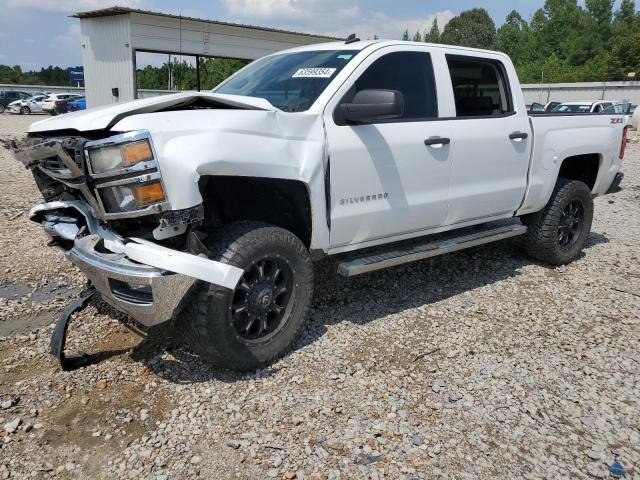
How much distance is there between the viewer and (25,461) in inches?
106

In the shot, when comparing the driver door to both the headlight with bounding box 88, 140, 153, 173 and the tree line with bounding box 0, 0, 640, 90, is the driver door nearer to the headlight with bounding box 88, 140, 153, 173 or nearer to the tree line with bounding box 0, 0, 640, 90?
the headlight with bounding box 88, 140, 153, 173

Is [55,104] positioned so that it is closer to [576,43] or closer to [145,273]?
[145,273]

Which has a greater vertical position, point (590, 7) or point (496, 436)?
point (590, 7)

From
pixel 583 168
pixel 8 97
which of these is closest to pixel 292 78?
pixel 583 168

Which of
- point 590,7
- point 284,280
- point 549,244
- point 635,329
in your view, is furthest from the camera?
point 590,7

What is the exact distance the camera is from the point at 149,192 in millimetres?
2906

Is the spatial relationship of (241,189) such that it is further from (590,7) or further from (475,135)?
(590,7)

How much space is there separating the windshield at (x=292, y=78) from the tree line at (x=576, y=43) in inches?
2070

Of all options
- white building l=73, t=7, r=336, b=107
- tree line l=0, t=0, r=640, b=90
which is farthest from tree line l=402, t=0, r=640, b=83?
white building l=73, t=7, r=336, b=107

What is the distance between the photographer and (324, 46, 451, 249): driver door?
12.3 feet

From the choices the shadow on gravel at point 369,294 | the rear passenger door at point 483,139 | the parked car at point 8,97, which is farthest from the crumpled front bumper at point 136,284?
the parked car at point 8,97

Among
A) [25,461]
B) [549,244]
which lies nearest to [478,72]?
[549,244]

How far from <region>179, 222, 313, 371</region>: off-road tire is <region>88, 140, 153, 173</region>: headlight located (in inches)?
26.6

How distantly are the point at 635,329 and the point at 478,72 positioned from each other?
2.49 meters
